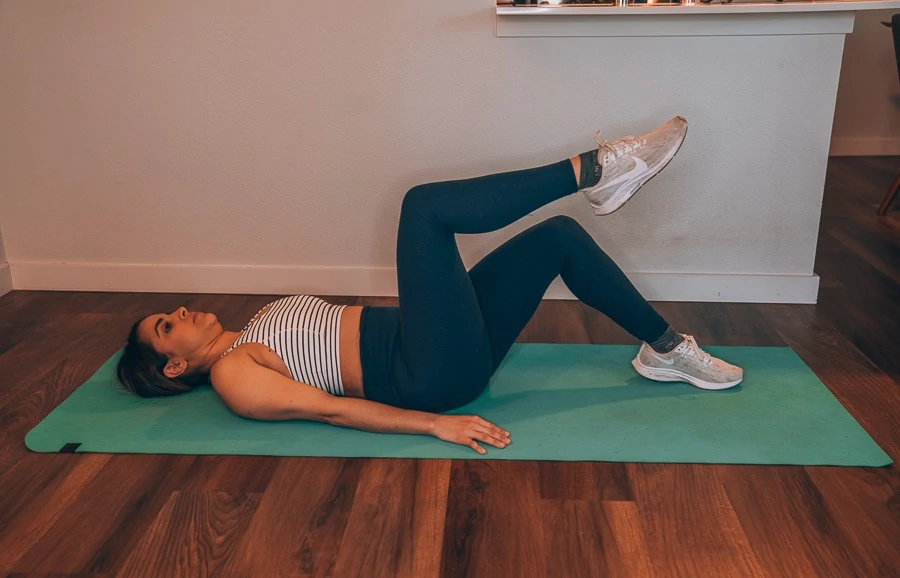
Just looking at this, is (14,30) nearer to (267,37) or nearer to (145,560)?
(267,37)

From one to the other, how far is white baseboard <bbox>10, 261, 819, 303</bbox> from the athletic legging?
31.8 inches

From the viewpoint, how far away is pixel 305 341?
2.01 metres

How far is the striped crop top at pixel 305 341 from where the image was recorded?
6.57 feet

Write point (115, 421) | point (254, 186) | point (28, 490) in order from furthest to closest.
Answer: point (254, 186)
point (115, 421)
point (28, 490)

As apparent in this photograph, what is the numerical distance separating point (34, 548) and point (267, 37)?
1.78 meters

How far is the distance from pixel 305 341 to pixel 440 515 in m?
0.56

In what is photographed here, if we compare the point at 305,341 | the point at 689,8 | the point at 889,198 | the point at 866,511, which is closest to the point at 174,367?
the point at 305,341

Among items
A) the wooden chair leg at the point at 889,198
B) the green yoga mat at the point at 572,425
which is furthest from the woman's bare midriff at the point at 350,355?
the wooden chair leg at the point at 889,198

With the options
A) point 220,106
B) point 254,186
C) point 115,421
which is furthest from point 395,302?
point 115,421

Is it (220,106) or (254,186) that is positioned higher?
(220,106)

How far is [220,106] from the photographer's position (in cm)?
286

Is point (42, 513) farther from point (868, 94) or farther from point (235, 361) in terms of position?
point (868, 94)

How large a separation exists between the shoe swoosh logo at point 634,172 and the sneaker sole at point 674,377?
0.61 m

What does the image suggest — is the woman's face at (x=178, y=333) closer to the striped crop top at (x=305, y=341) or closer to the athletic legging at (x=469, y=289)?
the striped crop top at (x=305, y=341)
